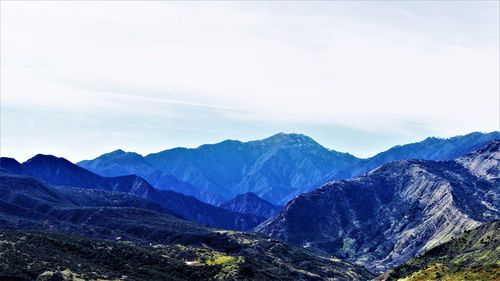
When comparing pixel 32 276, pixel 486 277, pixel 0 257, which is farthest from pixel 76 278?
pixel 486 277

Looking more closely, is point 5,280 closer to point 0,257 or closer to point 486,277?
point 0,257

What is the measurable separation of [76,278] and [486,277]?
13508 cm

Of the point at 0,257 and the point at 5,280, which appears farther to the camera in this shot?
the point at 0,257

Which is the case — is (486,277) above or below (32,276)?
above

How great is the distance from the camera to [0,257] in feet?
654

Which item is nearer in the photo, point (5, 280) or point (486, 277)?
point (5, 280)

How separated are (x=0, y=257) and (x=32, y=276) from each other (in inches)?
578

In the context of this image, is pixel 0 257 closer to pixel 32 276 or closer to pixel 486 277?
pixel 32 276

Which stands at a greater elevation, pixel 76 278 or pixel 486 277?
pixel 486 277

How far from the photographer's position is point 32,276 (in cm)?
19375

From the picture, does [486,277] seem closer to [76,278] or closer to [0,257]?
[76,278]

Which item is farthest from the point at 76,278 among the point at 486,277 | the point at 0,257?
the point at 486,277

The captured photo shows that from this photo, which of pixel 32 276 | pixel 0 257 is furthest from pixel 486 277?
pixel 0 257

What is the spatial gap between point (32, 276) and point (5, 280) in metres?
10.6
